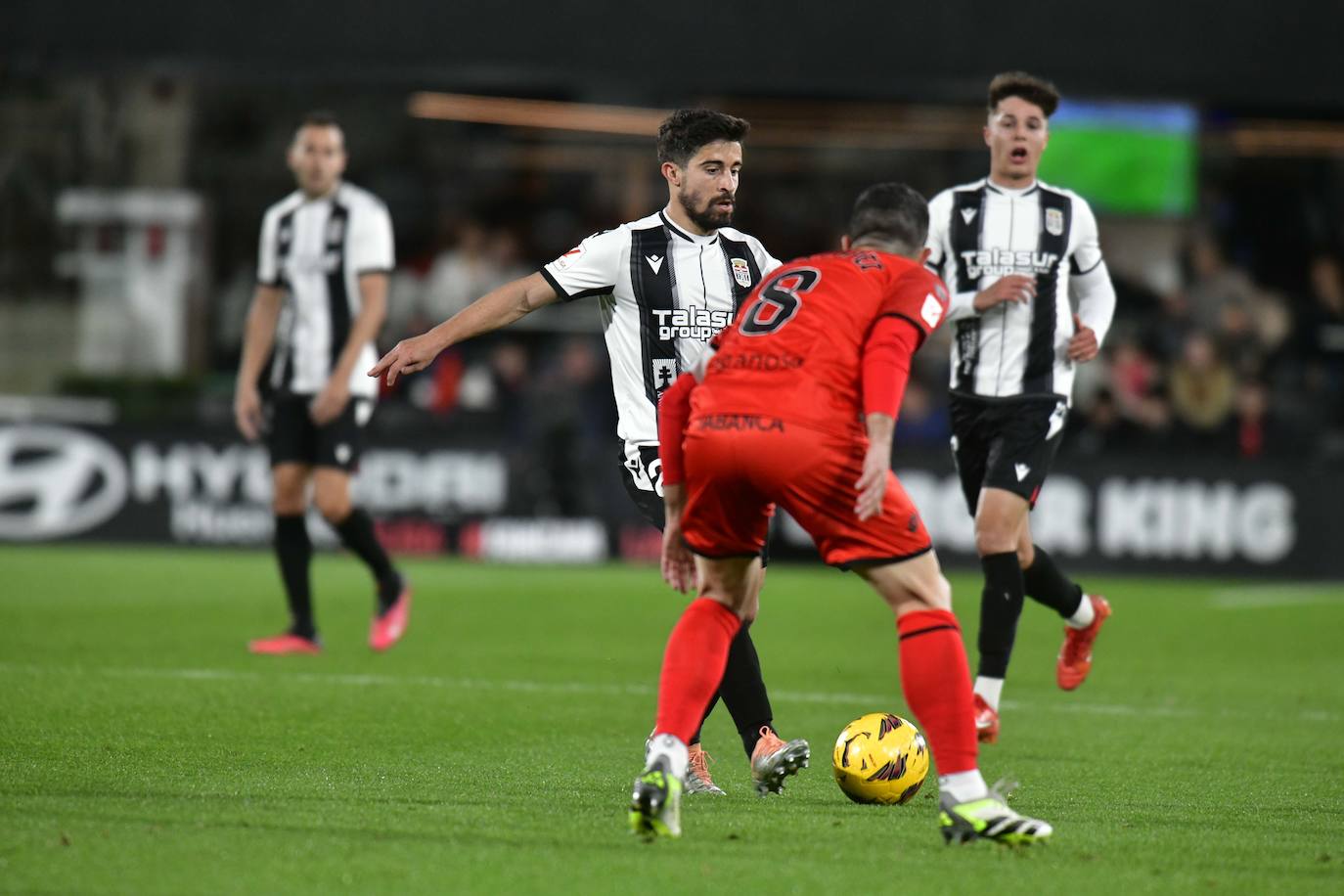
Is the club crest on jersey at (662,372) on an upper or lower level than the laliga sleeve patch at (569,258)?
lower

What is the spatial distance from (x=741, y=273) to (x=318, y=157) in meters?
3.94

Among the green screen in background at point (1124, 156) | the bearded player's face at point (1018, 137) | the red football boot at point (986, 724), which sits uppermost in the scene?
the green screen in background at point (1124, 156)

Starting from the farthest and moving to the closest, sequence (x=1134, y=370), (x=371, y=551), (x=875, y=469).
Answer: (x=1134, y=370) → (x=371, y=551) → (x=875, y=469)

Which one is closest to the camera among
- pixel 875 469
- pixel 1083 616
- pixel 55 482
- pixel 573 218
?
pixel 875 469

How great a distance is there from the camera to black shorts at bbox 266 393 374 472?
911 centimetres

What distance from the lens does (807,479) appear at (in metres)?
4.70

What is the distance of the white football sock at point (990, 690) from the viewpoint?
6.97 metres

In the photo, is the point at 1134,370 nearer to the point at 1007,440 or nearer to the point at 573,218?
the point at 573,218

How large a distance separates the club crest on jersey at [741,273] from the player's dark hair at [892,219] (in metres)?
0.89

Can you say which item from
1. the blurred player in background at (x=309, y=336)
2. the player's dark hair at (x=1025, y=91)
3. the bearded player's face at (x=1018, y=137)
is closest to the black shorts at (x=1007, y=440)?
the bearded player's face at (x=1018, y=137)

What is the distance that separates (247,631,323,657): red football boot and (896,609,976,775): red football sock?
5007mm

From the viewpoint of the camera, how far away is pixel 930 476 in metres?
15.9

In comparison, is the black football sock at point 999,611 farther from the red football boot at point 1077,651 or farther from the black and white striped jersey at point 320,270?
the black and white striped jersey at point 320,270

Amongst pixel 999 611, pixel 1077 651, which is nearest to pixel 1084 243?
pixel 999 611
